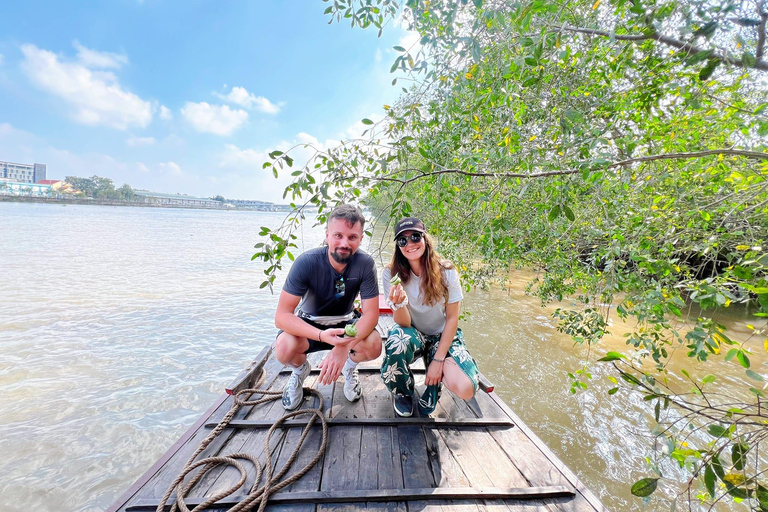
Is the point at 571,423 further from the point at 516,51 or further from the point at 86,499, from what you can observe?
the point at 86,499

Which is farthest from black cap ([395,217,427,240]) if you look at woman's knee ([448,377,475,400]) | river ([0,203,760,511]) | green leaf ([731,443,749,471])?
green leaf ([731,443,749,471])

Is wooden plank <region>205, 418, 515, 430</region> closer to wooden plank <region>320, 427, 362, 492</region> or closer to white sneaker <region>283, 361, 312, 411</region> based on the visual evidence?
wooden plank <region>320, 427, 362, 492</region>

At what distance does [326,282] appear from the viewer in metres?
3.20

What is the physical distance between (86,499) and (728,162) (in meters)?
7.85

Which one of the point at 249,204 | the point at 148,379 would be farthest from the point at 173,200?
the point at 148,379

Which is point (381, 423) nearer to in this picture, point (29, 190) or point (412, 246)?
point (412, 246)

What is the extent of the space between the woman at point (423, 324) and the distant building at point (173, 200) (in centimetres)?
13003

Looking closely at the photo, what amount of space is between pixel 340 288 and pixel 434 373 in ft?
3.96

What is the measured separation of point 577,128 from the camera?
2.22 metres

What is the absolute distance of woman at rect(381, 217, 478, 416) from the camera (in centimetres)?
294

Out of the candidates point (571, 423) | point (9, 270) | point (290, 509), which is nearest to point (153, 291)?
point (9, 270)

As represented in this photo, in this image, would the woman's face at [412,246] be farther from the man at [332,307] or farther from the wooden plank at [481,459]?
the wooden plank at [481,459]

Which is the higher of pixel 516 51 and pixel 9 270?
pixel 516 51

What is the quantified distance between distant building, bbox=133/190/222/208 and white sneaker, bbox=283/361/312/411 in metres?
129
